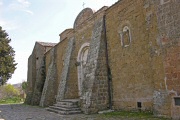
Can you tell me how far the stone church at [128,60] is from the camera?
7242 mm

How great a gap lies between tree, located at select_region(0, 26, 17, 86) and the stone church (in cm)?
1251

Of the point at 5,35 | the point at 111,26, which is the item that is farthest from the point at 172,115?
the point at 5,35

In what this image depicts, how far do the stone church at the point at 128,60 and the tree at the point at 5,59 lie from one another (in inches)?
492

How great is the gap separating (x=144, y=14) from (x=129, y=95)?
3.87m

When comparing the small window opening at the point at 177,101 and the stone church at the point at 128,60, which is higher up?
the stone church at the point at 128,60

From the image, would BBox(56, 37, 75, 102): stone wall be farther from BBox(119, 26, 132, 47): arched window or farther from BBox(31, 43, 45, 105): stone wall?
BBox(31, 43, 45, 105): stone wall

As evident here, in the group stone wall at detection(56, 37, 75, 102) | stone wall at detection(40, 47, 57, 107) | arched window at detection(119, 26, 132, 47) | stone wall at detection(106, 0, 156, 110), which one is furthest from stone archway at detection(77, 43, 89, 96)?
arched window at detection(119, 26, 132, 47)

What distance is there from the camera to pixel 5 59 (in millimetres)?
24953

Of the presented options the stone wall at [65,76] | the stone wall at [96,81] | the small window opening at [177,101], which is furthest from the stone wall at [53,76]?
the small window opening at [177,101]

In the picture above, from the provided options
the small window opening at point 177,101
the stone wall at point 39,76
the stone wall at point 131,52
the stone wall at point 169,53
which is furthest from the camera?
the stone wall at point 39,76

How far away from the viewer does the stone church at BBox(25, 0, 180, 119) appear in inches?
285

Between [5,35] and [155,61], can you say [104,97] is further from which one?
[5,35]

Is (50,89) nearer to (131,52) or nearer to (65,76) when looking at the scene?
(65,76)

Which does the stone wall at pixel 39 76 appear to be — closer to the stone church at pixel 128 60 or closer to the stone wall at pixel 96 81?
the stone church at pixel 128 60
